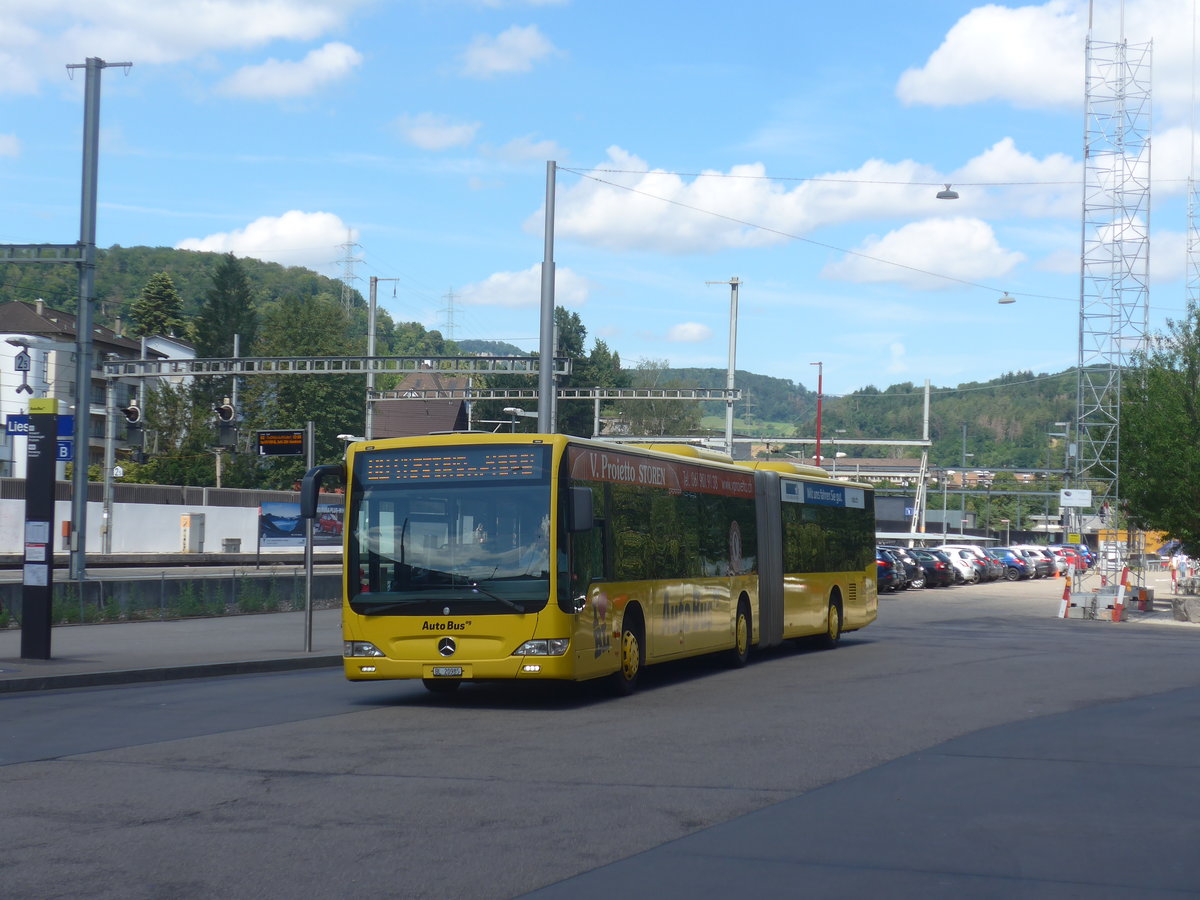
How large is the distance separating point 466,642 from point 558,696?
2319 millimetres

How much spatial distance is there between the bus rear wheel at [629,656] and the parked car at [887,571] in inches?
1466

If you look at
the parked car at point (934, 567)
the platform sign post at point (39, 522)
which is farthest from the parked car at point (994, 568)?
the platform sign post at point (39, 522)

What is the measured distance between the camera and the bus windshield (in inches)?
569

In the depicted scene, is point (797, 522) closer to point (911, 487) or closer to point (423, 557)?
point (423, 557)

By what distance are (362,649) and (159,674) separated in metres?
3.90

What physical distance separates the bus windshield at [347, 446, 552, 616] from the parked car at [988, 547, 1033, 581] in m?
62.5

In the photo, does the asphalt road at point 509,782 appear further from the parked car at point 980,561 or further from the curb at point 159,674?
the parked car at point 980,561

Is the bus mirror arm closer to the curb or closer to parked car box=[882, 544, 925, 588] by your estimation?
the curb

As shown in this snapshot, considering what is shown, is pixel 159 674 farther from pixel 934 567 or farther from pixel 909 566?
pixel 934 567

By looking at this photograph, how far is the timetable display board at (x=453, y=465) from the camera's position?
14828 mm

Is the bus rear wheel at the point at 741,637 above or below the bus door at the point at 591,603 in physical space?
below

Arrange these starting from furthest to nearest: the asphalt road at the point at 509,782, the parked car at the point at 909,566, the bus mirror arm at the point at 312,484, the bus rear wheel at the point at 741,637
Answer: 1. the parked car at the point at 909,566
2. the bus rear wheel at the point at 741,637
3. the bus mirror arm at the point at 312,484
4. the asphalt road at the point at 509,782

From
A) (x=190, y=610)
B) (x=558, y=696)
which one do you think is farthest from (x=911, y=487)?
(x=558, y=696)

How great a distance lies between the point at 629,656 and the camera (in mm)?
16391
